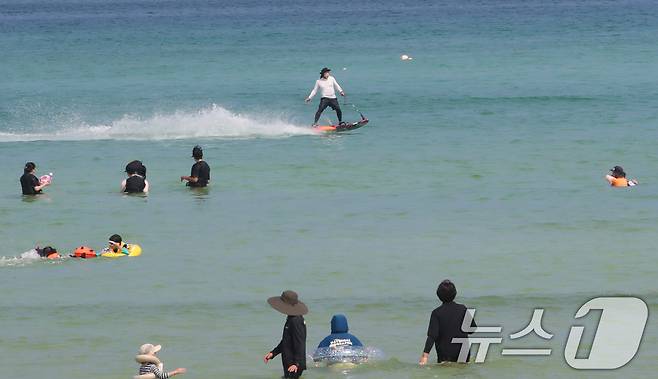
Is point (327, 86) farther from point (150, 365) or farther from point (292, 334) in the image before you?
point (150, 365)

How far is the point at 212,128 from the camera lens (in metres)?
39.7

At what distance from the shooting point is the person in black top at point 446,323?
13391mm

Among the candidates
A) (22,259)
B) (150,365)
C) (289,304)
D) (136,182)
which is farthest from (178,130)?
(150,365)

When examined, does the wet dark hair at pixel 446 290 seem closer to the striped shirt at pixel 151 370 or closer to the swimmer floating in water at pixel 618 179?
the striped shirt at pixel 151 370

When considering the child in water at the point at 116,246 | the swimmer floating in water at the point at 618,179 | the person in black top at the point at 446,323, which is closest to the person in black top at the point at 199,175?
the child in water at the point at 116,246

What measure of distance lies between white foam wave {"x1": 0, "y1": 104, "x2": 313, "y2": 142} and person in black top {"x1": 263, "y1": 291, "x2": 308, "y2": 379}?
959 inches

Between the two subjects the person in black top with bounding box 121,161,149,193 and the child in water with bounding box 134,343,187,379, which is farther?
the person in black top with bounding box 121,161,149,193

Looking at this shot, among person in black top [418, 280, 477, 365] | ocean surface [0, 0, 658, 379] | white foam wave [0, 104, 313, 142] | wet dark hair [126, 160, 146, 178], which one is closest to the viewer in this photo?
person in black top [418, 280, 477, 365]

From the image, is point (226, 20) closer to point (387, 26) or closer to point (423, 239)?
point (387, 26)

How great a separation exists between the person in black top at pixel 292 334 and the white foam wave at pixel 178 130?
24.4 m

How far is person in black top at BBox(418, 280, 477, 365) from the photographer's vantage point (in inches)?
527

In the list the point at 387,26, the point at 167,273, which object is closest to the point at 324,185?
the point at 167,273

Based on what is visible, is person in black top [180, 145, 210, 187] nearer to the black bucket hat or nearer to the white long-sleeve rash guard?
the white long-sleeve rash guard

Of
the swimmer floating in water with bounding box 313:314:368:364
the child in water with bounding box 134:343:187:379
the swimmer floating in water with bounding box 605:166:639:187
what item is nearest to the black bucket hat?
the swimmer floating in water with bounding box 313:314:368:364
